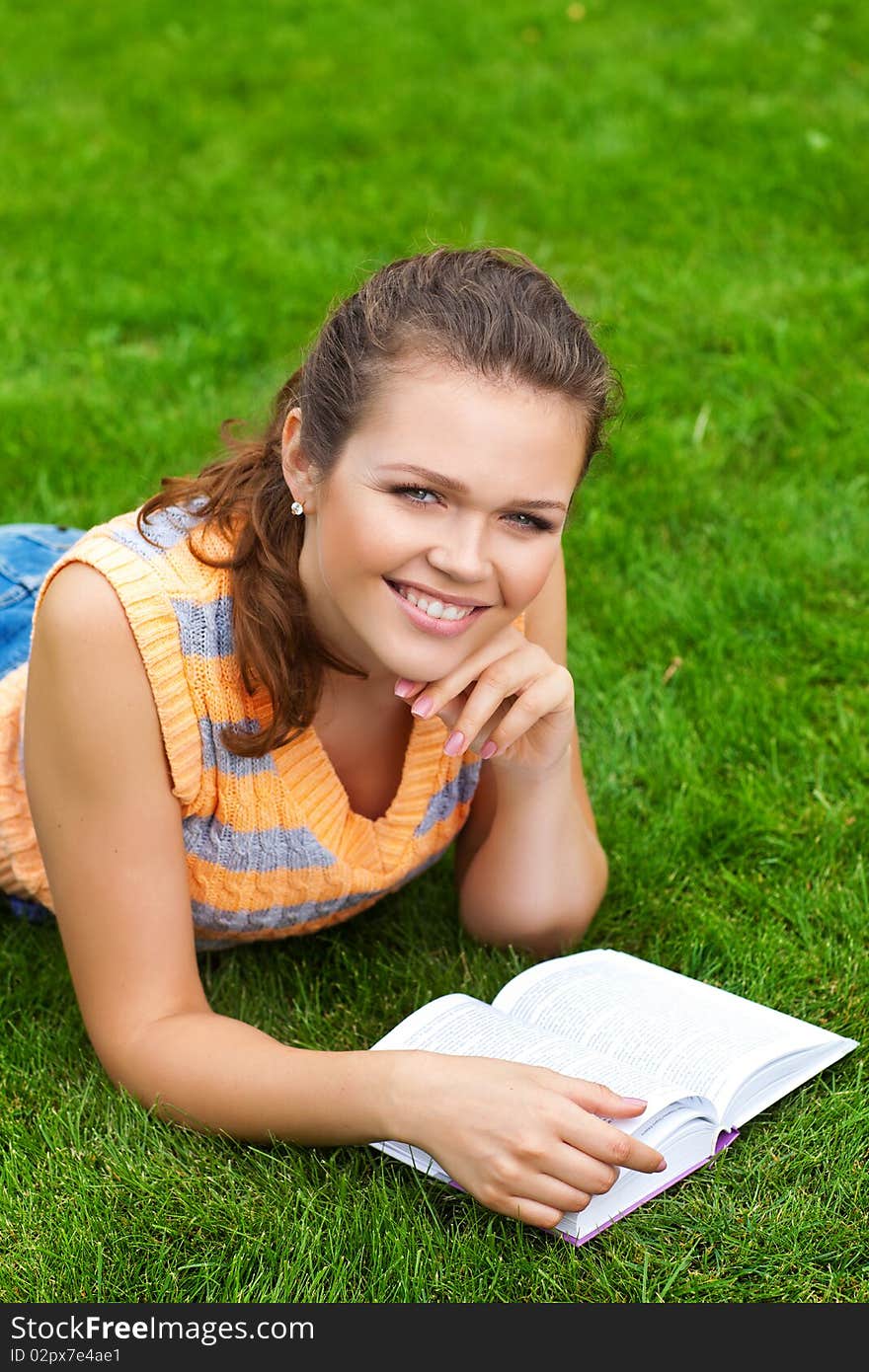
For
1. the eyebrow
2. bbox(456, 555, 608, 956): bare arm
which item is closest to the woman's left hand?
bbox(456, 555, 608, 956): bare arm

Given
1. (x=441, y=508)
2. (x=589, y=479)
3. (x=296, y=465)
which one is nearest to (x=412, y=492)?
(x=441, y=508)

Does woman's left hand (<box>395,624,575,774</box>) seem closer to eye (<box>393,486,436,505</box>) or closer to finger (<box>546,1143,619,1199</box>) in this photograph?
eye (<box>393,486,436,505</box>)

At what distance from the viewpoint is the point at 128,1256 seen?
2.42 meters

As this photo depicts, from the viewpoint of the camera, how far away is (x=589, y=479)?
434 cm

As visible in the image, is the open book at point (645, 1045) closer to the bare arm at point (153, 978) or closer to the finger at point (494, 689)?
the bare arm at point (153, 978)

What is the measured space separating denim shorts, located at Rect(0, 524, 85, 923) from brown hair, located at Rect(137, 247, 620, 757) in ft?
1.97

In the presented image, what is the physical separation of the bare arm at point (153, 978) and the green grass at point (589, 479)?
5.0 inches

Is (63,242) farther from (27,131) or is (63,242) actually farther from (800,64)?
(800,64)

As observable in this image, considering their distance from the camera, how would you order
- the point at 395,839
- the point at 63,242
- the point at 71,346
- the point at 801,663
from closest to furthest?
the point at 395,839 < the point at 801,663 < the point at 71,346 < the point at 63,242

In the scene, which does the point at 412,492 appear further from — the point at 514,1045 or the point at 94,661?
the point at 514,1045

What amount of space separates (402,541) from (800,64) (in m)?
5.44

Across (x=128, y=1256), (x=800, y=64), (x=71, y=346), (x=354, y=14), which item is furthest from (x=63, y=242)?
(x=128, y=1256)

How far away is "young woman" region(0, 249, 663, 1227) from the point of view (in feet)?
7.77

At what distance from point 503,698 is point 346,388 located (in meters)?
0.62
